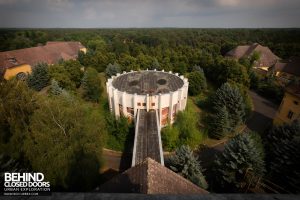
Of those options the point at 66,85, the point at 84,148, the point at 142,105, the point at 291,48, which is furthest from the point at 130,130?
the point at 291,48

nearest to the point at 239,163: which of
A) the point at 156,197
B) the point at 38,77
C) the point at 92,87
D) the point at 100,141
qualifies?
the point at 100,141

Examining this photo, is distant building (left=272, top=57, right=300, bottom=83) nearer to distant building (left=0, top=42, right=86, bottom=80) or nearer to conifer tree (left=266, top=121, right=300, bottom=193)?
conifer tree (left=266, top=121, right=300, bottom=193)

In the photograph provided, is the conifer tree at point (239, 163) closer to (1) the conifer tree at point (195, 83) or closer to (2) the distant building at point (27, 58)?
(1) the conifer tree at point (195, 83)

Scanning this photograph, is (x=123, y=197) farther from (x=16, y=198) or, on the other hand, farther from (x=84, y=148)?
(x=84, y=148)

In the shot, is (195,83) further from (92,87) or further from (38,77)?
(38,77)

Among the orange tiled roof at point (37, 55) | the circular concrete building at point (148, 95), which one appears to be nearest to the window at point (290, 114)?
the circular concrete building at point (148, 95)
